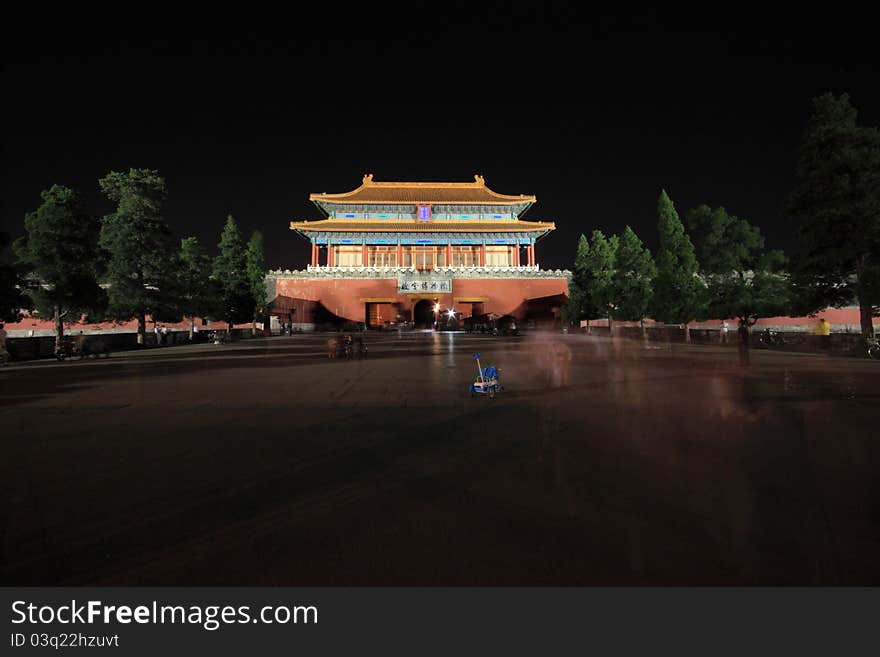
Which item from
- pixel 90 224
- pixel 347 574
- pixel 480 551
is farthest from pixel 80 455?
pixel 90 224

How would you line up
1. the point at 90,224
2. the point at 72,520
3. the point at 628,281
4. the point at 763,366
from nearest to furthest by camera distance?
the point at 72,520
the point at 763,366
the point at 90,224
the point at 628,281

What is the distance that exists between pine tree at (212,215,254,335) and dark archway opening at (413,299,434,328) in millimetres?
19951

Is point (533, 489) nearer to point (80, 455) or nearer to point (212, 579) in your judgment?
point (212, 579)

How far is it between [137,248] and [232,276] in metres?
12.5

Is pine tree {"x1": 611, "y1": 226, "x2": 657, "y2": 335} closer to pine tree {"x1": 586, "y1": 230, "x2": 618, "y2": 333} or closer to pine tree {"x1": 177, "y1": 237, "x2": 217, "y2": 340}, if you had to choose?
pine tree {"x1": 586, "y1": 230, "x2": 618, "y2": 333}

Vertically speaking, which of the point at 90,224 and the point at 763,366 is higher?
the point at 90,224

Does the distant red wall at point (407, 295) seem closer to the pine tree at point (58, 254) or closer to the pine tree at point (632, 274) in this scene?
the pine tree at point (632, 274)

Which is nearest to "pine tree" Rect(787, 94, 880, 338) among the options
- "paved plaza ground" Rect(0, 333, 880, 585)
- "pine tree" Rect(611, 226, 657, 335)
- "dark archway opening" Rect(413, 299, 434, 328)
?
"paved plaza ground" Rect(0, 333, 880, 585)

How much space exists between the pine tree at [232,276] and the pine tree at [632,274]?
2915cm

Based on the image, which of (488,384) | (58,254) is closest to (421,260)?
(58,254)

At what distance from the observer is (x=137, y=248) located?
99.2 ft

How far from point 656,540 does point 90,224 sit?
28698 mm

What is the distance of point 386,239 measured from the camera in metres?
58.5

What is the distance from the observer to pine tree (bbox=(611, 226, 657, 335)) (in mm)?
36094
